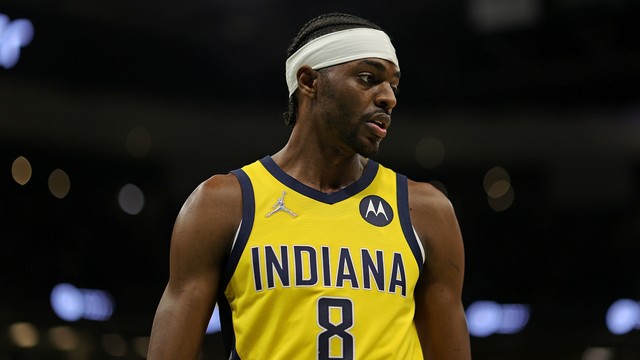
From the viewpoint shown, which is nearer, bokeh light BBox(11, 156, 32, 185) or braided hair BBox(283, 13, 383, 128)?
braided hair BBox(283, 13, 383, 128)

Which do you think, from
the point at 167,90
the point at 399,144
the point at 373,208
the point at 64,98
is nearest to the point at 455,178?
the point at 399,144

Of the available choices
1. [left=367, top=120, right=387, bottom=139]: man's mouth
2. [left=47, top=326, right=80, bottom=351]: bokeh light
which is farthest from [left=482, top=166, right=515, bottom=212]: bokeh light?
[left=367, top=120, right=387, bottom=139]: man's mouth

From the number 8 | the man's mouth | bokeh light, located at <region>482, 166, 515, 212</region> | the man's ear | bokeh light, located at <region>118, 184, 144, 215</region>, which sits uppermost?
bokeh light, located at <region>482, 166, 515, 212</region>

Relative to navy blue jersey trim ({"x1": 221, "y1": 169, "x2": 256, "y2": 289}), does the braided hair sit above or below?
above

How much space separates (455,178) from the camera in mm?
12234

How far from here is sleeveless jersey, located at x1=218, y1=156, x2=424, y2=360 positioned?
2594 millimetres

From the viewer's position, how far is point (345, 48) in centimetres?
282

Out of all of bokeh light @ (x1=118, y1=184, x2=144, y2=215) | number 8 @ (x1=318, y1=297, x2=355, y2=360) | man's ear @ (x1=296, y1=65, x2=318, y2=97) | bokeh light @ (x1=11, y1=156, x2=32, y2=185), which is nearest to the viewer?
number 8 @ (x1=318, y1=297, x2=355, y2=360)

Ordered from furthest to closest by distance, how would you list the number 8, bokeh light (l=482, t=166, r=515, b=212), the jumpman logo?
bokeh light (l=482, t=166, r=515, b=212) < the jumpman logo < the number 8

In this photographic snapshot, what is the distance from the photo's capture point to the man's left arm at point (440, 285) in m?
2.80

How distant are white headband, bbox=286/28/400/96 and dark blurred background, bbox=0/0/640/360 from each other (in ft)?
26.9

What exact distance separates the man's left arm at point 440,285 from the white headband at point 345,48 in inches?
17.4

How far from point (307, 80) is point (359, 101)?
22 cm

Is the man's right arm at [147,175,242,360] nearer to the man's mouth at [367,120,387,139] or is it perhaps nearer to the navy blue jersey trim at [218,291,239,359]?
the navy blue jersey trim at [218,291,239,359]
